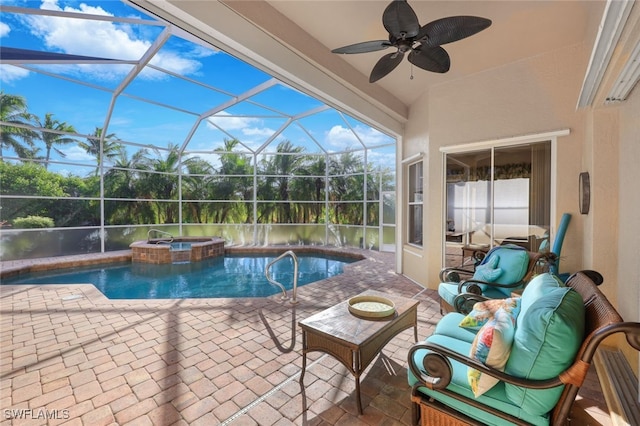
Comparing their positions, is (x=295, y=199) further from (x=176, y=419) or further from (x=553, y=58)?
(x=176, y=419)

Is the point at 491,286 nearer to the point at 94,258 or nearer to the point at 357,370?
the point at 357,370

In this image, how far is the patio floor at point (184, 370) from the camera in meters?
2.12

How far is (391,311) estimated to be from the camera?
8.24 ft

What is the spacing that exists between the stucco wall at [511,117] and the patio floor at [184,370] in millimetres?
1973

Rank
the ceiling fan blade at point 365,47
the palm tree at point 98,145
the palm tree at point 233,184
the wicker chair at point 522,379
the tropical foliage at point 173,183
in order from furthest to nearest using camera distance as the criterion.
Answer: the palm tree at point 233,184
the palm tree at point 98,145
the tropical foliage at point 173,183
the ceiling fan blade at point 365,47
the wicker chair at point 522,379

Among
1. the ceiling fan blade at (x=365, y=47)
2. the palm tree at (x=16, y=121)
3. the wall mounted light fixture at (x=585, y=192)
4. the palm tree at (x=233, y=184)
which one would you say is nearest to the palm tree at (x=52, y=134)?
the palm tree at (x=16, y=121)

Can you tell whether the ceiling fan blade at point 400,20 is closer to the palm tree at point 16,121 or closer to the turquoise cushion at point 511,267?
the turquoise cushion at point 511,267

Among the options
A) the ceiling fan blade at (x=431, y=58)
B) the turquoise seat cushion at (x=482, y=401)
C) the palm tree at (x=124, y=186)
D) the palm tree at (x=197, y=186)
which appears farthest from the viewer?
the palm tree at (x=197, y=186)

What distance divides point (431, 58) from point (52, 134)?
10427 millimetres

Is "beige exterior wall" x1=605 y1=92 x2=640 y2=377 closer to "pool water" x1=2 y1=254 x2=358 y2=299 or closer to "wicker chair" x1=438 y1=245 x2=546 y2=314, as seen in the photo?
"wicker chair" x1=438 y1=245 x2=546 y2=314

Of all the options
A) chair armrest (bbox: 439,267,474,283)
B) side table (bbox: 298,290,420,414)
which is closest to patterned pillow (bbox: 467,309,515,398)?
side table (bbox: 298,290,420,414)

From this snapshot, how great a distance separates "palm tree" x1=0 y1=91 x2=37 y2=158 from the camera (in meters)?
7.49

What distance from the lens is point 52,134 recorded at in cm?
809

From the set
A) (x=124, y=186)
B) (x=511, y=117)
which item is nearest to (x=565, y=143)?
(x=511, y=117)
